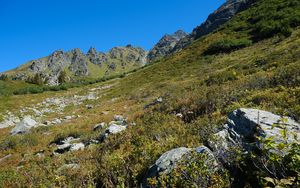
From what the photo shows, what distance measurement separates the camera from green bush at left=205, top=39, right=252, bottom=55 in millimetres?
32575

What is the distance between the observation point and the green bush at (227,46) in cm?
3258

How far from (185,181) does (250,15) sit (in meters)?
45.2

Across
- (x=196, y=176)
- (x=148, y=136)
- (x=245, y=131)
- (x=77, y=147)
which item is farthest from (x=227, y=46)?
(x=196, y=176)

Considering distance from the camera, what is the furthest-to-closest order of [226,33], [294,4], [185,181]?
[226,33] → [294,4] → [185,181]

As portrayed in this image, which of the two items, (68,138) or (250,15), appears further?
(250,15)

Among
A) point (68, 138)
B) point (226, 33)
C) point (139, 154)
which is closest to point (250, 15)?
point (226, 33)

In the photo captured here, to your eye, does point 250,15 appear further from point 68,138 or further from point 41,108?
point 68,138

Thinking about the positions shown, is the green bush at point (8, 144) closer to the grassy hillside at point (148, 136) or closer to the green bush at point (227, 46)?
the grassy hillside at point (148, 136)

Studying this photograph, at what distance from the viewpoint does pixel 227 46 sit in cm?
3422

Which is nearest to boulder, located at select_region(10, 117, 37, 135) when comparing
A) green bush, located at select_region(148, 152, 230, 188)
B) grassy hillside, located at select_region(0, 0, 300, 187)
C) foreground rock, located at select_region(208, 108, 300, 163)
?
grassy hillside, located at select_region(0, 0, 300, 187)

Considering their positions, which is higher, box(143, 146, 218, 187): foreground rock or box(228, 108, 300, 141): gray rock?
box(228, 108, 300, 141): gray rock

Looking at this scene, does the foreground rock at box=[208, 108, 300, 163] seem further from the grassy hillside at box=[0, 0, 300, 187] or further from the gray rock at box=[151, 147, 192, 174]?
the gray rock at box=[151, 147, 192, 174]

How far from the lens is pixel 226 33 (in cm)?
4184

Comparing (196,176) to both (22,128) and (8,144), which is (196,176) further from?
(22,128)
